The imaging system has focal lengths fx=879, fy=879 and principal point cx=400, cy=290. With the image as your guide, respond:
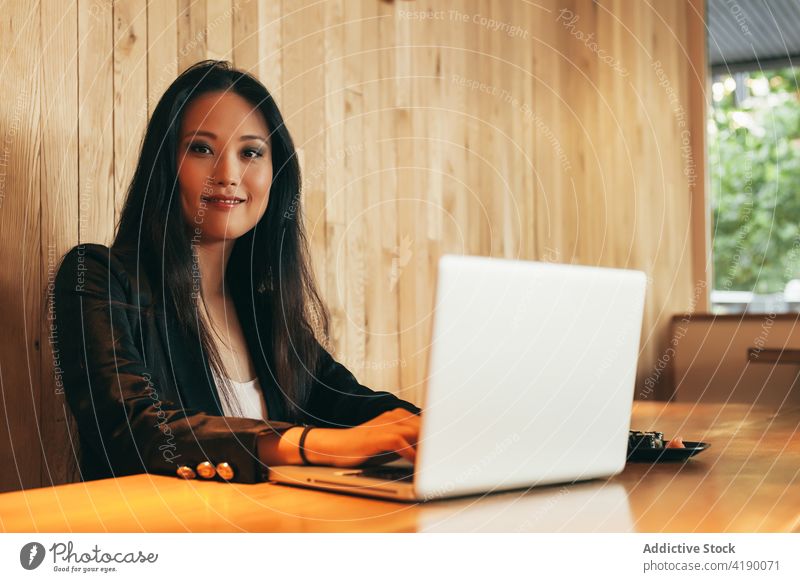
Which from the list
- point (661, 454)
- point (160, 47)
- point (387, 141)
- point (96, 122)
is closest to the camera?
point (661, 454)

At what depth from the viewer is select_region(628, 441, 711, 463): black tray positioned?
0.92 meters

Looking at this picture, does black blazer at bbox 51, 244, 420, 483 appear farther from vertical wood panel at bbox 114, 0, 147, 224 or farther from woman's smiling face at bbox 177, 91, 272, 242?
vertical wood panel at bbox 114, 0, 147, 224

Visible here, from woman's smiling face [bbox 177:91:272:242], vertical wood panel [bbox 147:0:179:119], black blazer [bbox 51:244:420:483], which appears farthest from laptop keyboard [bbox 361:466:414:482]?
vertical wood panel [bbox 147:0:179:119]

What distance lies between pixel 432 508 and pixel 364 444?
0.13 m

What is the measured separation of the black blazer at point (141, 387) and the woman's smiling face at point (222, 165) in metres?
0.16

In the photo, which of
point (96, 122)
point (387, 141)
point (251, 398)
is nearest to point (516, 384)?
point (251, 398)

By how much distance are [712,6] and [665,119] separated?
544mm

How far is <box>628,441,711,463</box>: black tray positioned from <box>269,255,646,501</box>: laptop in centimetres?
10

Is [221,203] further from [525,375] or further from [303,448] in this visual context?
[525,375]

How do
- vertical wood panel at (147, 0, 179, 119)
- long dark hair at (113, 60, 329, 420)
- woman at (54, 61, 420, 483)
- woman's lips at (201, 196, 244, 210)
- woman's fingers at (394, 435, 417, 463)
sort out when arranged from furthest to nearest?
vertical wood panel at (147, 0, 179, 119), woman's lips at (201, 196, 244, 210), long dark hair at (113, 60, 329, 420), woman at (54, 61, 420, 483), woman's fingers at (394, 435, 417, 463)

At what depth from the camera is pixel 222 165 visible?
1.37 meters

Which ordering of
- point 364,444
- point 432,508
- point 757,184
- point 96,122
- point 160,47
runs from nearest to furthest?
point 432,508, point 364,444, point 96,122, point 160,47, point 757,184
